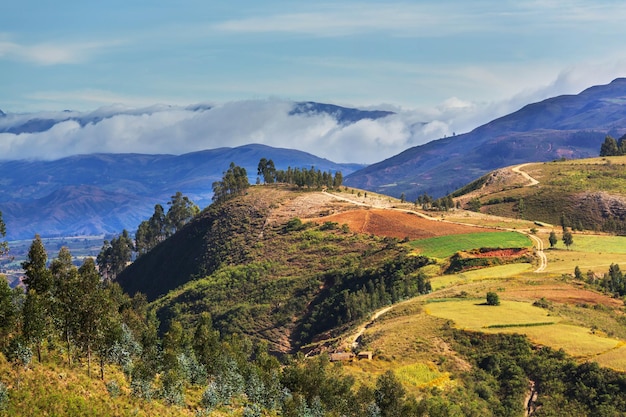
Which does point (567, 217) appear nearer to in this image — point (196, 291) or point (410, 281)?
point (410, 281)

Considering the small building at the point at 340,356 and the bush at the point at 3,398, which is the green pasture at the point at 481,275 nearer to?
the small building at the point at 340,356

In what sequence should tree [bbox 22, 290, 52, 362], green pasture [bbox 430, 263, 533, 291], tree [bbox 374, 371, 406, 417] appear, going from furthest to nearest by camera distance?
green pasture [bbox 430, 263, 533, 291], tree [bbox 374, 371, 406, 417], tree [bbox 22, 290, 52, 362]

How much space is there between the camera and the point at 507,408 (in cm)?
7338

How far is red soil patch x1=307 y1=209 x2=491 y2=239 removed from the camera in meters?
159

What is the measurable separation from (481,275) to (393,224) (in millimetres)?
47583

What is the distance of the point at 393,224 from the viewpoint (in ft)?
554

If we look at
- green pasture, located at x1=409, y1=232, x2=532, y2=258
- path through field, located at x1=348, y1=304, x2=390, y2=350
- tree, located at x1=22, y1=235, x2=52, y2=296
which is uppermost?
tree, located at x1=22, y1=235, x2=52, y2=296

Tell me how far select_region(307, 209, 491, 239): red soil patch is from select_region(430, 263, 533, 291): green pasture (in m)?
29.1

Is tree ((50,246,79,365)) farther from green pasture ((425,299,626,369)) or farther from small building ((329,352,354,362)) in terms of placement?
green pasture ((425,299,626,369))

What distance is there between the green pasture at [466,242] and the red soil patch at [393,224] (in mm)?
5244

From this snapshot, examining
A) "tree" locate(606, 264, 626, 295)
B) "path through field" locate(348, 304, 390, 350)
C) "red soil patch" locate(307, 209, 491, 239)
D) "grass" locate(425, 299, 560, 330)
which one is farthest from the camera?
"red soil patch" locate(307, 209, 491, 239)

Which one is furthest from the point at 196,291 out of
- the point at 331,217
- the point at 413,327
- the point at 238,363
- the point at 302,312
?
the point at 238,363

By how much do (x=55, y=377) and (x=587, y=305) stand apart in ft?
271

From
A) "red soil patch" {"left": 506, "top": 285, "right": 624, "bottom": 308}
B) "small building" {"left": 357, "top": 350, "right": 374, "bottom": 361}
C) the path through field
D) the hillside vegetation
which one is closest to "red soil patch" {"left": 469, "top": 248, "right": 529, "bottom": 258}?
the hillside vegetation
